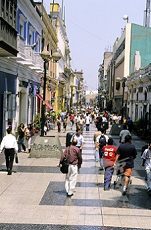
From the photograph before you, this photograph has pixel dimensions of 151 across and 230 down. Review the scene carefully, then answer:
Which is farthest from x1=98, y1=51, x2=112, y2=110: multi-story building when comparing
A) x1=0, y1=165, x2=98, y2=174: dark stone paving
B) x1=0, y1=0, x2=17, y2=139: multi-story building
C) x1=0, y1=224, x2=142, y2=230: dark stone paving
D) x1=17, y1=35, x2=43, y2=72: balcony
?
x1=0, y1=224, x2=142, y2=230: dark stone paving

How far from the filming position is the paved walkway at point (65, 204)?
29.7 feet

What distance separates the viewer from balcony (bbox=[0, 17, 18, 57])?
57.5 ft

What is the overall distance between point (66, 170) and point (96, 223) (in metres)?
2.59

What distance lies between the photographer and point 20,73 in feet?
84.9

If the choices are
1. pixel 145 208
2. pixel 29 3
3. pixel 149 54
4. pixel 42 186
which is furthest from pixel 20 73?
pixel 149 54

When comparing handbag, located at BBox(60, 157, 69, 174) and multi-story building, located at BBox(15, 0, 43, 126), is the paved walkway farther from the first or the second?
multi-story building, located at BBox(15, 0, 43, 126)

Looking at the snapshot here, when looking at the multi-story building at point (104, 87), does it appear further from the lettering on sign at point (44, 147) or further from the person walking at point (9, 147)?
the person walking at point (9, 147)

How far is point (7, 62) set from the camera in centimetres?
2166

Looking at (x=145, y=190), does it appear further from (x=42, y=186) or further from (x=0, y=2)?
(x=0, y=2)

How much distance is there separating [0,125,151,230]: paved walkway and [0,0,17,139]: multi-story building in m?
5.77

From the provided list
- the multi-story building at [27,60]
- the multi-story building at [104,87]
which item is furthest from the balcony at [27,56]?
the multi-story building at [104,87]

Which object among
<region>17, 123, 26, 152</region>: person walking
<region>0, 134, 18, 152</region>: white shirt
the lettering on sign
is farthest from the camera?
<region>17, 123, 26, 152</region>: person walking

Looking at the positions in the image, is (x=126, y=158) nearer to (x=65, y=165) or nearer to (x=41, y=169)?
(x=65, y=165)

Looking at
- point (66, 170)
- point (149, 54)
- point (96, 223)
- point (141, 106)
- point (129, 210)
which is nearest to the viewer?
point (96, 223)
